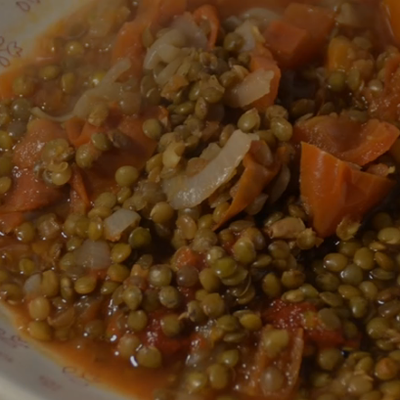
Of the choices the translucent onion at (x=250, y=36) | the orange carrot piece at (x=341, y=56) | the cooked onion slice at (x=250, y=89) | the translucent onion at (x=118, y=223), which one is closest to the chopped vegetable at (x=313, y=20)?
the orange carrot piece at (x=341, y=56)

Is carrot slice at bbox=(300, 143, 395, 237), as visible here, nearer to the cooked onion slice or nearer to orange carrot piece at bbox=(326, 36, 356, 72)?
the cooked onion slice

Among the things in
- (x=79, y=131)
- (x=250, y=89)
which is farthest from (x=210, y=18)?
(x=79, y=131)

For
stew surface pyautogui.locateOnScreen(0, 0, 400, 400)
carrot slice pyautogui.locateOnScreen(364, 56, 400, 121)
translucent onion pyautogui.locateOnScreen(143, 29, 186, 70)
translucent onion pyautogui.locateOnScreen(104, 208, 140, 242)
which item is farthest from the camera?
translucent onion pyautogui.locateOnScreen(143, 29, 186, 70)

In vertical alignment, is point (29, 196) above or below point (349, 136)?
above

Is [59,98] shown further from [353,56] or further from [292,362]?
[292,362]

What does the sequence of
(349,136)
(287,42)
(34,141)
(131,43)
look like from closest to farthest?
1. (349,136)
2. (34,141)
3. (287,42)
4. (131,43)

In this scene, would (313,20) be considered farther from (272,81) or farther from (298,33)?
(272,81)

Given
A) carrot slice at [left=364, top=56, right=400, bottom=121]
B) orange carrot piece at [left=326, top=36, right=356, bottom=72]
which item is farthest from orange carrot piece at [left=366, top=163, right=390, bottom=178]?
orange carrot piece at [left=326, top=36, right=356, bottom=72]
